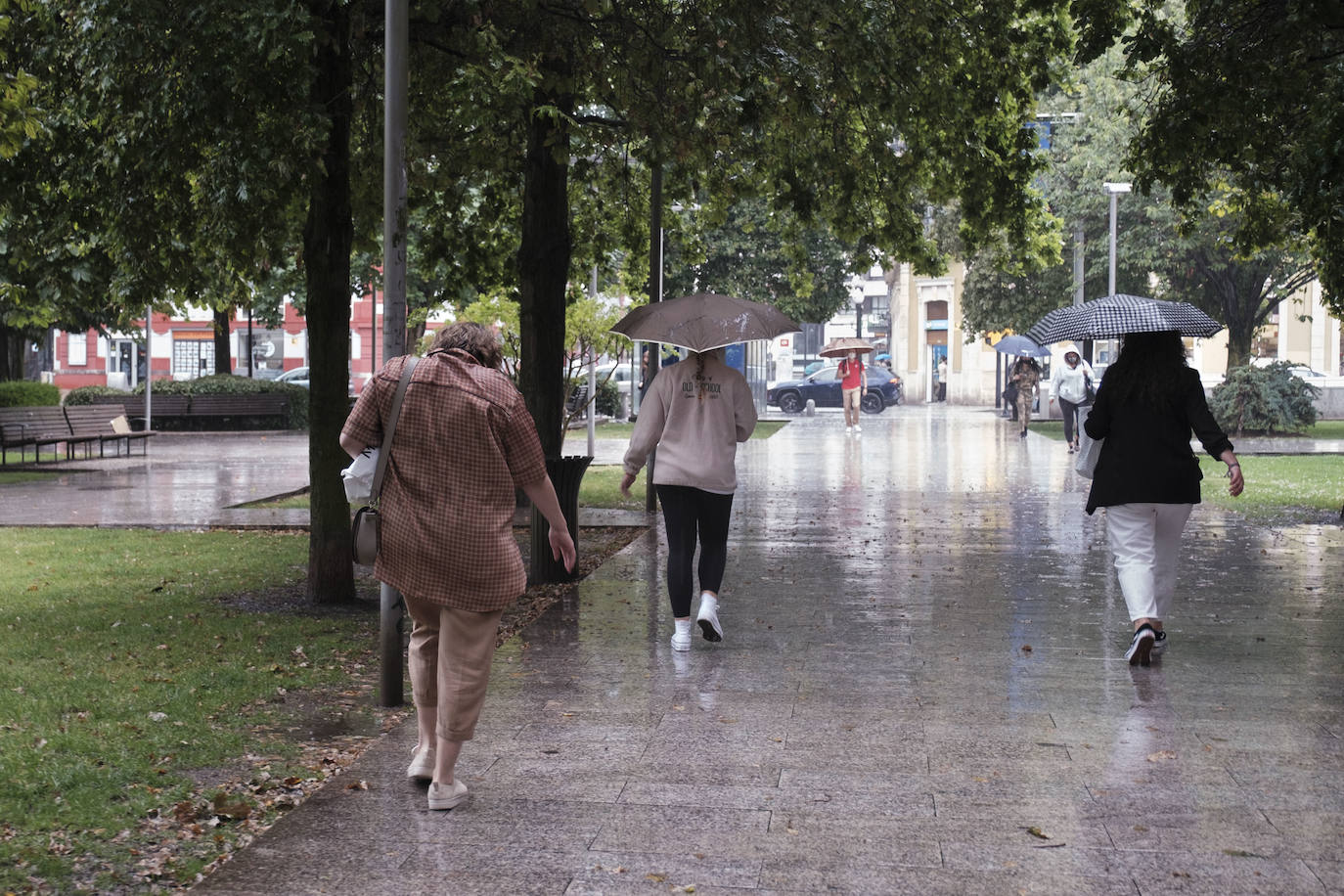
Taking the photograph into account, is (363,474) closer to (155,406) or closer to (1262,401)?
(1262,401)

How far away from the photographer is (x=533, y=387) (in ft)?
43.7

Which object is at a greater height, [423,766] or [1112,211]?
[1112,211]

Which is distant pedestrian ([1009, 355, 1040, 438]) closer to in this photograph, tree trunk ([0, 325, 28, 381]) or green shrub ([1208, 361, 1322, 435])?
green shrub ([1208, 361, 1322, 435])

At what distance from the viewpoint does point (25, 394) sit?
2888cm

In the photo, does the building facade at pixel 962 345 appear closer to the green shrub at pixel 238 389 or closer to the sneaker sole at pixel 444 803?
the green shrub at pixel 238 389

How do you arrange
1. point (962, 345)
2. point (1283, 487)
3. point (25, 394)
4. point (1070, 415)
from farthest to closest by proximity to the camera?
point (962, 345) < point (25, 394) < point (1070, 415) < point (1283, 487)

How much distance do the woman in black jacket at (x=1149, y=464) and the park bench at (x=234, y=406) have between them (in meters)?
30.0

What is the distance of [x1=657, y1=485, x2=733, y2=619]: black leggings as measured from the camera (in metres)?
8.06

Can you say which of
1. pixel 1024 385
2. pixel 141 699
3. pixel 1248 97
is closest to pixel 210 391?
pixel 1024 385

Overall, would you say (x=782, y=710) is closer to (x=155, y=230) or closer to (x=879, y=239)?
(x=155, y=230)

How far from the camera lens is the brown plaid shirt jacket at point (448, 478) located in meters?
5.09

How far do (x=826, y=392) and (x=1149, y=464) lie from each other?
4392 centimetres

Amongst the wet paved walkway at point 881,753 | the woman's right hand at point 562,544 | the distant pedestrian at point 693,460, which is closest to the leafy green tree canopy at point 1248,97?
the wet paved walkway at point 881,753

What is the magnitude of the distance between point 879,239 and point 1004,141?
5.86 feet
